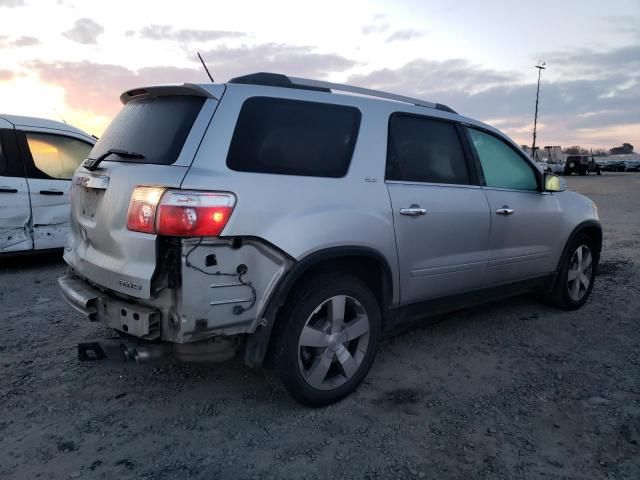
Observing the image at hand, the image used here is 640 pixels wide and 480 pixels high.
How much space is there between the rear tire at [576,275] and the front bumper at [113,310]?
149 inches

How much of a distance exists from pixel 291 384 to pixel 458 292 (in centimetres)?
160

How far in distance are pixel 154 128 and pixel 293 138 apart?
0.79 metres

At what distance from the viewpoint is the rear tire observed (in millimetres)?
4836

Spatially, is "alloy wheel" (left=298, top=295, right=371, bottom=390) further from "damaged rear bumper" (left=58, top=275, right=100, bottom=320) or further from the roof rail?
the roof rail

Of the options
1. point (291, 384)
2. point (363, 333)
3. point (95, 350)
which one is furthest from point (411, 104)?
point (95, 350)

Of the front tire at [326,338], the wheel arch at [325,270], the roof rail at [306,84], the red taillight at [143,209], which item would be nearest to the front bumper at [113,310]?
the red taillight at [143,209]

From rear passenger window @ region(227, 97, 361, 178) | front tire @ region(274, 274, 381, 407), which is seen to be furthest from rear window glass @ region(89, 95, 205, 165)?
front tire @ region(274, 274, 381, 407)

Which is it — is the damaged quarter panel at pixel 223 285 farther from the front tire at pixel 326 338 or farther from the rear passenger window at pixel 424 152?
the rear passenger window at pixel 424 152

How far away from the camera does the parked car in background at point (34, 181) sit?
20.1 feet

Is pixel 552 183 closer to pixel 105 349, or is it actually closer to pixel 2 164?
pixel 105 349

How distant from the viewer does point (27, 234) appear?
6.26 metres

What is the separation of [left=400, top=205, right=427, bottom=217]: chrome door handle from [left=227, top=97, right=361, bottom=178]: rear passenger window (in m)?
0.50

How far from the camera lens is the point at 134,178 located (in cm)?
268

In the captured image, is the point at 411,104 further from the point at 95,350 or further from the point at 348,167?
the point at 95,350
